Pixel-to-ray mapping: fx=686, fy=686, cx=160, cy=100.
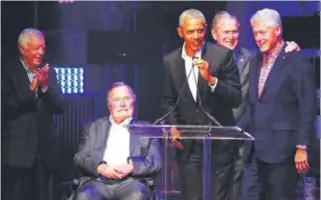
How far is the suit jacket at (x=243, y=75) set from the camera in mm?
5531

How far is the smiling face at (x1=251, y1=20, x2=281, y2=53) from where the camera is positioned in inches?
216

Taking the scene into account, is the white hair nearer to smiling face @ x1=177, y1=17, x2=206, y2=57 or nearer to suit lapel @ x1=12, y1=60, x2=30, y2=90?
smiling face @ x1=177, y1=17, x2=206, y2=57

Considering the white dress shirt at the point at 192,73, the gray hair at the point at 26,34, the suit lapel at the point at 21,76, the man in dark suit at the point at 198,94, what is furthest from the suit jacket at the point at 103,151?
the gray hair at the point at 26,34

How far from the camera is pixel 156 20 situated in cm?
555

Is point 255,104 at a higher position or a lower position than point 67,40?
lower

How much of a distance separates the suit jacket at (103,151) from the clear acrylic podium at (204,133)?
105mm

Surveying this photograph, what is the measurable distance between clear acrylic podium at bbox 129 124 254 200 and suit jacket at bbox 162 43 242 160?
174 millimetres

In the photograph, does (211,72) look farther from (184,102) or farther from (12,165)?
(12,165)

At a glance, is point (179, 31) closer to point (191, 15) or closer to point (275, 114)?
point (191, 15)

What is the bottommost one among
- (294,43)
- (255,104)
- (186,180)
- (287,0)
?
(186,180)

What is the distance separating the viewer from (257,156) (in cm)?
553

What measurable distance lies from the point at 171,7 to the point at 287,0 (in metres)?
0.94

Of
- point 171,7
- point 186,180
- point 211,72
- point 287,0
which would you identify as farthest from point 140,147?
point 287,0

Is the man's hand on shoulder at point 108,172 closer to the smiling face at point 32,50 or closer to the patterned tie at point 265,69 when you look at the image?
the smiling face at point 32,50
